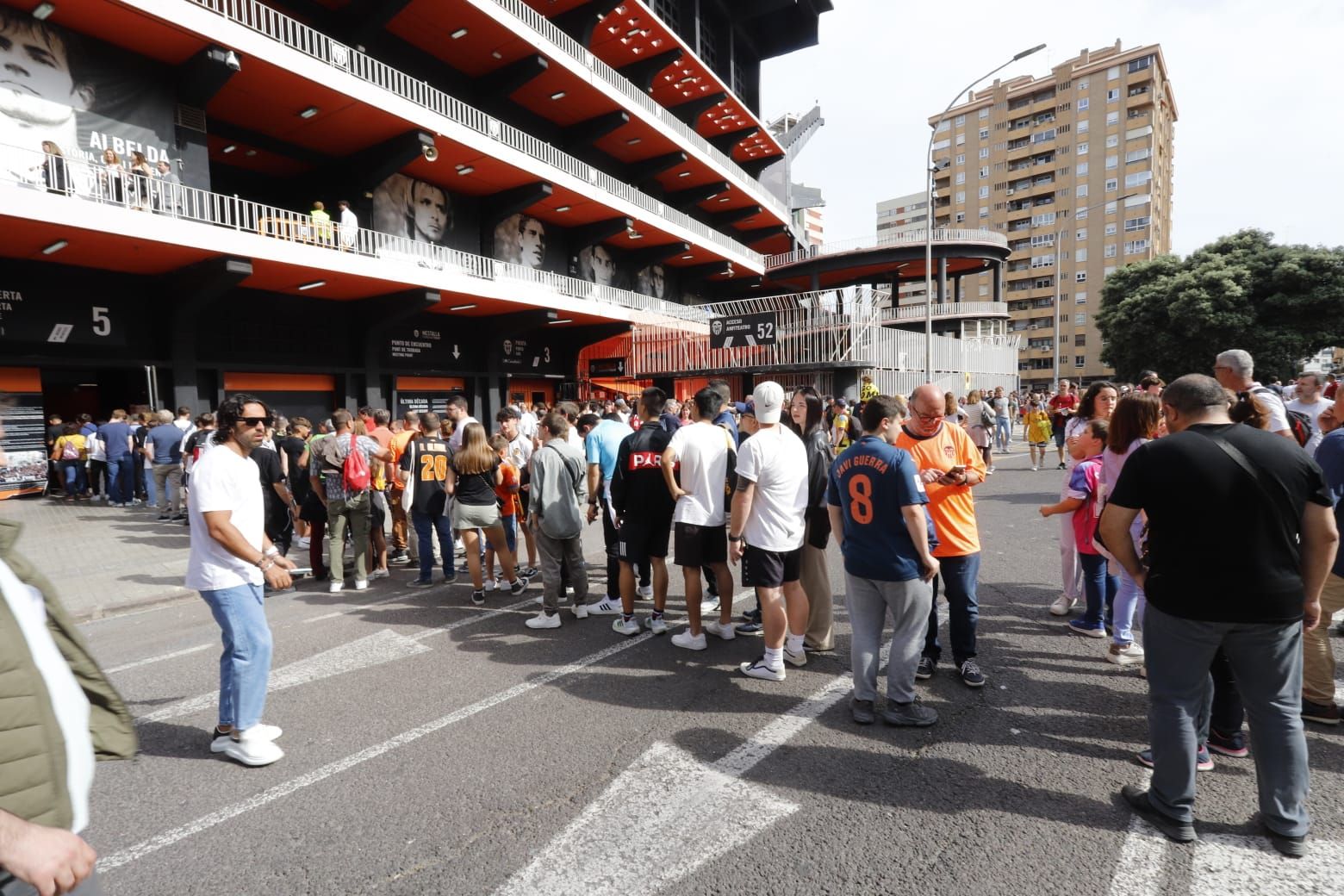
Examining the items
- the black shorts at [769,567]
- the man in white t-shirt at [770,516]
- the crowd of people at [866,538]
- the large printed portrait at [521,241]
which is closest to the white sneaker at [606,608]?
the crowd of people at [866,538]

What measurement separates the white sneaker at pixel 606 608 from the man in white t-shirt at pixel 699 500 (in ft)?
3.65

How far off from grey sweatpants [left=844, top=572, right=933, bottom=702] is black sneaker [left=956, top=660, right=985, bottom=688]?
1.51 feet

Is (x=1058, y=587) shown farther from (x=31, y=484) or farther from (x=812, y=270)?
(x=812, y=270)

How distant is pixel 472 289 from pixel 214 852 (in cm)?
1634

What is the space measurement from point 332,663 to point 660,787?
10.2 ft

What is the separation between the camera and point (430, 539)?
7.19 meters

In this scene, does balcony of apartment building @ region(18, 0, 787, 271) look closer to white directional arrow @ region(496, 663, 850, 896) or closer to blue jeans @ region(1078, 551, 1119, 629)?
white directional arrow @ region(496, 663, 850, 896)

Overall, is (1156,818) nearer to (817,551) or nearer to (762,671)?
(762,671)

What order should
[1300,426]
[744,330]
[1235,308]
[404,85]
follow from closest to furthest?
1. [1300,426]
2. [404,85]
3. [744,330]
4. [1235,308]

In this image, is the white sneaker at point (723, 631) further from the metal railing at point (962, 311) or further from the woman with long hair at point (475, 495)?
the metal railing at point (962, 311)

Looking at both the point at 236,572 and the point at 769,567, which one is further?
the point at 769,567

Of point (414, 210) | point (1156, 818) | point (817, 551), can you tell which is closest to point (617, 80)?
point (414, 210)

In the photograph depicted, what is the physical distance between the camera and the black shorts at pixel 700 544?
4879mm

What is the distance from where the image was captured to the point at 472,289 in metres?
17.5
